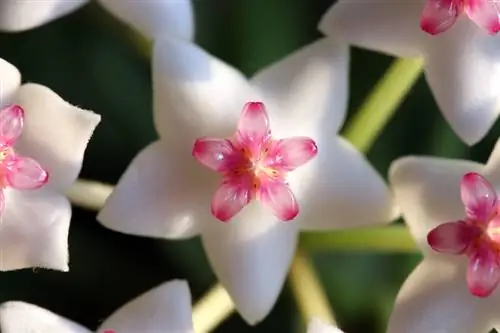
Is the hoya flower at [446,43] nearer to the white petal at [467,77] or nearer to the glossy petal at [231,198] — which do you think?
the white petal at [467,77]

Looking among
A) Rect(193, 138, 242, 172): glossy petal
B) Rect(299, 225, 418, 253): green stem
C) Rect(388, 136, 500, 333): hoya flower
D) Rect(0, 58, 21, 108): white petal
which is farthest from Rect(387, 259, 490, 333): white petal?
Rect(0, 58, 21, 108): white petal

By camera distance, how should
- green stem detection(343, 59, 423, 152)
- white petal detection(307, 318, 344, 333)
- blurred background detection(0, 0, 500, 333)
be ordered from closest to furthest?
white petal detection(307, 318, 344, 333) < green stem detection(343, 59, 423, 152) < blurred background detection(0, 0, 500, 333)

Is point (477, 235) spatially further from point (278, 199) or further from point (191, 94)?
point (191, 94)

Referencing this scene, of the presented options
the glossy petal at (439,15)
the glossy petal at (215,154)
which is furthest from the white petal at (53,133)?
the glossy petal at (439,15)

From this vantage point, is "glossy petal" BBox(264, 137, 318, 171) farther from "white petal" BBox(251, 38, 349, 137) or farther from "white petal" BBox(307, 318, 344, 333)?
"white petal" BBox(307, 318, 344, 333)

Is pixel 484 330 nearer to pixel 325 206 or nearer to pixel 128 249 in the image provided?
pixel 325 206

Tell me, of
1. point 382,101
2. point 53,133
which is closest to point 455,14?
point 382,101
